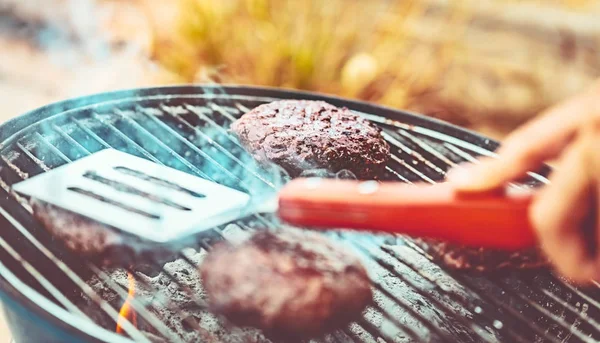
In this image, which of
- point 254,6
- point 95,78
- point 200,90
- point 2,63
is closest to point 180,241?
point 200,90

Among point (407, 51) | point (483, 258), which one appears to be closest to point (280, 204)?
point (483, 258)

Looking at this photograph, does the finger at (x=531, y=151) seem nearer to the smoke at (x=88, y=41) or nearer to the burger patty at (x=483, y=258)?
the burger patty at (x=483, y=258)

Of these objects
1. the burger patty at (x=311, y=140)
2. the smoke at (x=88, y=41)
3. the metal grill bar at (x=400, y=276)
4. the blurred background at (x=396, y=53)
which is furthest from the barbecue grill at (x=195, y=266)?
the smoke at (x=88, y=41)

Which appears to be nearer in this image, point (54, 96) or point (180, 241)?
point (180, 241)

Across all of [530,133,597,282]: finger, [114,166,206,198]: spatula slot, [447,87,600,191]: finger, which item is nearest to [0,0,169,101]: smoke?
[114,166,206,198]: spatula slot

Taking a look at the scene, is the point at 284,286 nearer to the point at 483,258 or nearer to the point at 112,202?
the point at 112,202

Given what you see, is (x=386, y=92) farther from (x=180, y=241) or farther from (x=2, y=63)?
(x=2, y=63)
